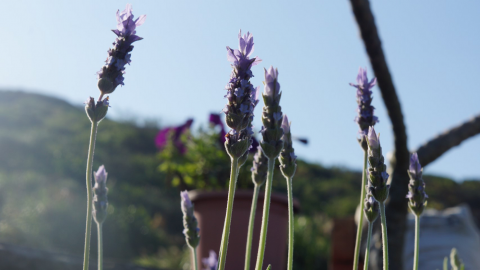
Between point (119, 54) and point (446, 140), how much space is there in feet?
8.26

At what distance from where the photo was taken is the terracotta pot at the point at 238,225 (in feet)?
8.67

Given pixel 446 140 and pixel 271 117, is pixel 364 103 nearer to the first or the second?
pixel 271 117

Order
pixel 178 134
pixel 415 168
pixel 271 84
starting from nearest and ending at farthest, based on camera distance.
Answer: pixel 271 84 < pixel 415 168 < pixel 178 134

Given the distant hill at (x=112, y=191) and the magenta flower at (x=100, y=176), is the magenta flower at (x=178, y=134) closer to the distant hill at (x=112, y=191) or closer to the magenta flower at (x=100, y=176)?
the distant hill at (x=112, y=191)

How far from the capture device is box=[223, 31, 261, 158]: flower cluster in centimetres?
83

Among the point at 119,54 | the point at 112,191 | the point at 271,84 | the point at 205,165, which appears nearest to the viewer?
the point at 271,84

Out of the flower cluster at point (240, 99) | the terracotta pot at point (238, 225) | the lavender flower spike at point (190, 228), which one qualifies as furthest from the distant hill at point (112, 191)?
the flower cluster at point (240, 99)

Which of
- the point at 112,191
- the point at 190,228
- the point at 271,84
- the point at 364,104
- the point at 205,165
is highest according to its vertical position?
the point at 112,191

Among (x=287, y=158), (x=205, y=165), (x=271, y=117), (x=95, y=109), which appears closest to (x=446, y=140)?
(x=205, y=165)

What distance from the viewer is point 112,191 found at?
10859mm

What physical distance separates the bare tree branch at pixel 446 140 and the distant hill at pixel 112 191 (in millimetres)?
2951

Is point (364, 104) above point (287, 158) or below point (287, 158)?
above

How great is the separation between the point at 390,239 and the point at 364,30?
1.21 metres

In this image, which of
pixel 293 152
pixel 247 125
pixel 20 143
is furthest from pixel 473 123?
pixel 20 143
